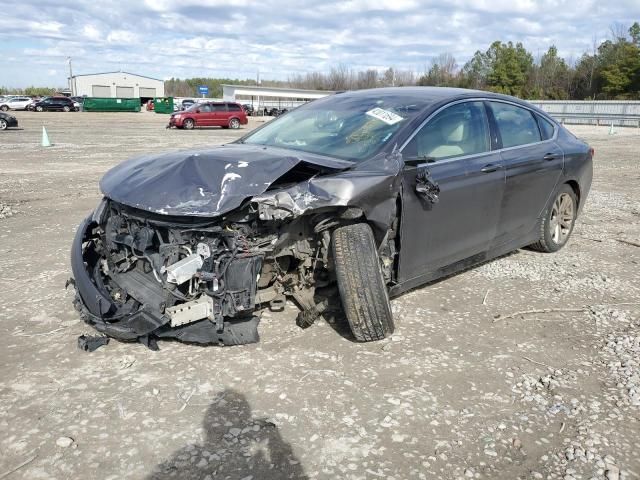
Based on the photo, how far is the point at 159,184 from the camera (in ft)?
11.1

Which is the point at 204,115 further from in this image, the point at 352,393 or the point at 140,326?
the point at 352,393

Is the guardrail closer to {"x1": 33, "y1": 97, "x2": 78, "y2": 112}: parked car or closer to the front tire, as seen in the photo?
the front tire

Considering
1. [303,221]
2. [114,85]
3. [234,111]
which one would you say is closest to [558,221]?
[303,221]

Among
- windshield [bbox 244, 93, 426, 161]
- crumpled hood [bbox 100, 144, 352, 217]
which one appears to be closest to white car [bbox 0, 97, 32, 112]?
windshield [bbox 244, 93, 426, 161]

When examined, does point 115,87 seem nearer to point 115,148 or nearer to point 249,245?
point 115,148

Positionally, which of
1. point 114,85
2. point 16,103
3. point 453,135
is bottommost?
point 453,135

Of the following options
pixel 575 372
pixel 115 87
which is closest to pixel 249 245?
pixel 575 372

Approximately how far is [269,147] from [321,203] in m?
1.28

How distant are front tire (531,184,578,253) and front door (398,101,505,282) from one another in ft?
3.83

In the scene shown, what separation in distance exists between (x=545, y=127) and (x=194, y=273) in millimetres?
4061

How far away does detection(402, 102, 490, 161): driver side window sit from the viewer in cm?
394

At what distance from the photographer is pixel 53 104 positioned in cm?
4959

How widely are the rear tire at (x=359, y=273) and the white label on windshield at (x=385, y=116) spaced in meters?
1.05

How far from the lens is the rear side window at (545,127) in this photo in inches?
211
